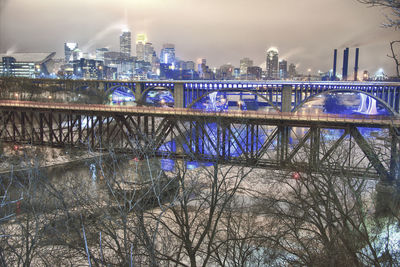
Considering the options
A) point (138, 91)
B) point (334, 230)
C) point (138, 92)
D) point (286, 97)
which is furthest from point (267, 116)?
point (138, 91)

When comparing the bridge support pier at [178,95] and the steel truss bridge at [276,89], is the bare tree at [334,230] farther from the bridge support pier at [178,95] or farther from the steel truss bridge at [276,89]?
the bridge support pier at [178,95]

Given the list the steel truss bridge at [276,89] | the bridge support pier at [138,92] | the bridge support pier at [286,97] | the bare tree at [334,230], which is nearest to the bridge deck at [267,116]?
the bare tree at [334,230]

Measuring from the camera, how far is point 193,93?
54.6m

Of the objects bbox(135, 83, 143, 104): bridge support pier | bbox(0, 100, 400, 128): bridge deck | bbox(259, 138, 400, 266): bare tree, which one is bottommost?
bbox(259, 138, 400, 266): bare tree

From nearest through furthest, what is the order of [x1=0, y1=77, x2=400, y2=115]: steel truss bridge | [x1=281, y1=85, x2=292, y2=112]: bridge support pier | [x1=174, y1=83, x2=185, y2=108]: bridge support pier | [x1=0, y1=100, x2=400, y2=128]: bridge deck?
[x1=0, y1=100, x2=400, y2=128]: bridge deck
[x1=0, y1=77, x2=400, y2=115]: steel truss bridge
[x1=281, y1=85, x2=292, y2=112]: bridge support pier
[x1=174, y1=83, x2=185, y2=108]: bridge support pier

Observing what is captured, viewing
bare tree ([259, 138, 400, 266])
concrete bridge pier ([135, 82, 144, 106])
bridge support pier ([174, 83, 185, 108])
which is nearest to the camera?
bare tree ([259, 138, 400, 266])

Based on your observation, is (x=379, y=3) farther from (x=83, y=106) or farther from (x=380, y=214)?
(x=83, y=106)

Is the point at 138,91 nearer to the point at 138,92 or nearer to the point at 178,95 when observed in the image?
the point at 138,92

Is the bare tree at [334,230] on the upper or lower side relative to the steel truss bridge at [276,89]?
lower

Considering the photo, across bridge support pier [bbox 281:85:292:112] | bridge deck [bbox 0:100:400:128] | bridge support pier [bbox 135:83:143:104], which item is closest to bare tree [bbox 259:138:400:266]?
bridge deck [bbox 0:100:400:128]

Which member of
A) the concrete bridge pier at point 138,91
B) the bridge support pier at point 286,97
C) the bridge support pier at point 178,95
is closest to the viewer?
the bridge support pier at point 286,97

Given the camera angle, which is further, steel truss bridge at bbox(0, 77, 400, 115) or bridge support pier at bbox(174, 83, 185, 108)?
bridge support pier at bbox(174, 83, 185, 108)

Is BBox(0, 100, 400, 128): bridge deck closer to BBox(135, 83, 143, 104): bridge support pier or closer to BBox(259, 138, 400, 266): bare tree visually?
BBox(259, 138, 400, 266): bare tree

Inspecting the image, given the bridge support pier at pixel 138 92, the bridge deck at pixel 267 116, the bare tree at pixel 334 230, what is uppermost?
the bridge support pier at pixel 138 92
